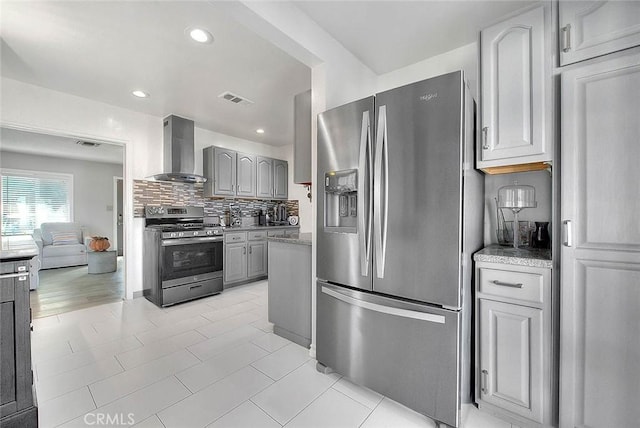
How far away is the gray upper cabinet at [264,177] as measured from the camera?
5047 mm

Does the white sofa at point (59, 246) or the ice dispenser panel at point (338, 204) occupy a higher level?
the ice dispenser panel at point (338, 204)

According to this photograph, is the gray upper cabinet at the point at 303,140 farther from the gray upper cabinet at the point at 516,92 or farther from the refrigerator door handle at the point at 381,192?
the gray upper cabinet at the point at 516,92

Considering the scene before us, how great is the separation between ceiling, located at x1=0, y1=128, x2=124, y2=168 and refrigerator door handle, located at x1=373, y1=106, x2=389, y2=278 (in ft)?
15.1

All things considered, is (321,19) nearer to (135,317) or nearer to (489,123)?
(489,123)

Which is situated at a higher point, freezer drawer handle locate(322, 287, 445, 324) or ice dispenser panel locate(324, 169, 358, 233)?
ice dispenser panel locate(324, 169, 358, 233)

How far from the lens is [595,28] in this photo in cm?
133

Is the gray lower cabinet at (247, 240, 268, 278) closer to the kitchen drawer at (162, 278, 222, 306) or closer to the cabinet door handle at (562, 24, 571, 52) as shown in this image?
the kitchen drawer at (162, 278, 222, 306)

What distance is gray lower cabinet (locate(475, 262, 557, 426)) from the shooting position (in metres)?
1.39

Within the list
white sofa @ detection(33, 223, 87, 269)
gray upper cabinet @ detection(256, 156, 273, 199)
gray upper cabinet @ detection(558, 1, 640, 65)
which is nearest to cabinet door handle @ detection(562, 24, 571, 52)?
gray upper cabinet @ detection(558, 1, 640, 65)

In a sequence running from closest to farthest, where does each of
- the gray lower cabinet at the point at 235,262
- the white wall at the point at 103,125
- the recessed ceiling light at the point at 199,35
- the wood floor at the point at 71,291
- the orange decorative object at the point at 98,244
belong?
the recessed ceiling light at the point at 199,35, the white wall at the point at 103,125, the wood floor at the point at 71,291, the gray lower cabinet at the point at 235,262, the orange decorative object at the point at 98,244

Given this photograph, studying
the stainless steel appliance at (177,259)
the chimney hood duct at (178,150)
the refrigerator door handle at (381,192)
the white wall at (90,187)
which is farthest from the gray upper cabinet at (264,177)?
the white wall at (90,187)

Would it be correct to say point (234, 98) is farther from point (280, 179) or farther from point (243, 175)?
point (280, 179)

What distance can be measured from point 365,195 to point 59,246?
687 cm

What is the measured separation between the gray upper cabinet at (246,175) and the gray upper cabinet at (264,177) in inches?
4.5
